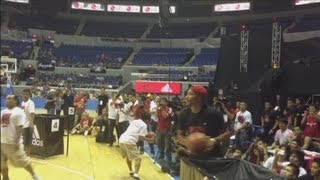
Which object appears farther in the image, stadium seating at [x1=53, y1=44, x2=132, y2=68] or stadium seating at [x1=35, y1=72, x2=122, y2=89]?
stadium seating at [x1=53, y1=44, x2=132, y2=68]

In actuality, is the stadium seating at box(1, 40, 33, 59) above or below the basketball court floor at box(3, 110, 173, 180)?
above

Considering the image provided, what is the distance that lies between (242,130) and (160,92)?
67.5 ft

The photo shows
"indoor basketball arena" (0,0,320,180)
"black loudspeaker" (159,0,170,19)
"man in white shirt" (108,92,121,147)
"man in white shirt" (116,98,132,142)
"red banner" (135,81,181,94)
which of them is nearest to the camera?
"indoor basketball arena" (0,0,320,180)

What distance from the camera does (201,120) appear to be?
436 centimetres

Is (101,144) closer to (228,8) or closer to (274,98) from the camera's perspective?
(274,98)

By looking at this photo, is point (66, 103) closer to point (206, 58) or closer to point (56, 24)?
point (206, 58)

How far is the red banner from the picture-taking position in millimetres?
31719

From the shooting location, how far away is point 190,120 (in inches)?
174

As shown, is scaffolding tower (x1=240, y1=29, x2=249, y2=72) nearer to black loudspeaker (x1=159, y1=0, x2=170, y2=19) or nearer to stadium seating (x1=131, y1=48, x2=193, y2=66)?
black loudspeaker (x1=159, y1=0, x2=170, y2=19)

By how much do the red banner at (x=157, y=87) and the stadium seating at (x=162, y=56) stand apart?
4.93 meters

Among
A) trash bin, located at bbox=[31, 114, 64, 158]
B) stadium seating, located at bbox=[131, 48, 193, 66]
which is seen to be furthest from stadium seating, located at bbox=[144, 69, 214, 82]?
trash bin, located at bbox=[31, 114, 64, 158]

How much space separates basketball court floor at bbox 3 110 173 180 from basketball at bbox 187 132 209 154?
520 centimetres

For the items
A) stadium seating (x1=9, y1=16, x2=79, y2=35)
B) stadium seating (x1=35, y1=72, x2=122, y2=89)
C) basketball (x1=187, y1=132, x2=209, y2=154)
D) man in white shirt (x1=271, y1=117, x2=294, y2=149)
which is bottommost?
man in white shirt (x1=271, y1=117, x2=294, y2=149)

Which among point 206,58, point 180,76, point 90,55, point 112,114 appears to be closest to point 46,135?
point 112,114
